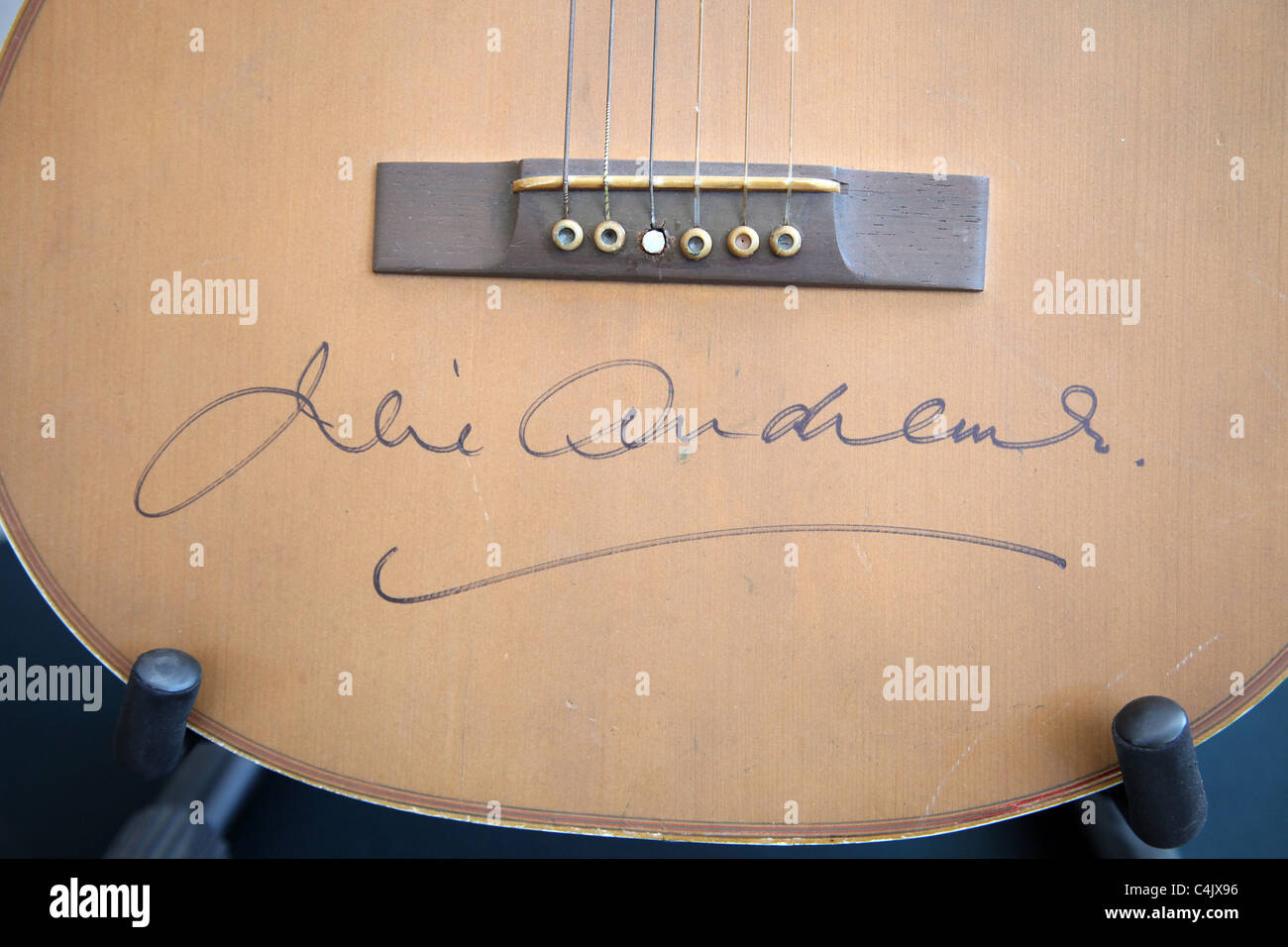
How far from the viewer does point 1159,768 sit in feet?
1.87

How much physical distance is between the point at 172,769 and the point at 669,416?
493 mm

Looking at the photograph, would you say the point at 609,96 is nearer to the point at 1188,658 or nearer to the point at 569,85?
the point at 569,85

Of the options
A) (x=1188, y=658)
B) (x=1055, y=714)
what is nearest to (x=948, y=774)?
(x=1055, y=714)

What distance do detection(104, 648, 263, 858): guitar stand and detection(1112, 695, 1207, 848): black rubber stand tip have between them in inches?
26.5

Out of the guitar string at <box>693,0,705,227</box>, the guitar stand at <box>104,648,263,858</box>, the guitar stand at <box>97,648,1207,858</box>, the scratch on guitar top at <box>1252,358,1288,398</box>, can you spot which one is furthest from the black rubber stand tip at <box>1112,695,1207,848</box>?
the guitar stand at <box>104,648,263,858</box>

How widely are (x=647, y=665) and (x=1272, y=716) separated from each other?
836mm

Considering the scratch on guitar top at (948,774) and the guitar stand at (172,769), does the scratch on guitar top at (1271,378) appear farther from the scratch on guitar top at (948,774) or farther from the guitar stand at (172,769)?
the guitar stand at (172,769)

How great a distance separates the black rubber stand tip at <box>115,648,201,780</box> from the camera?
584 mm

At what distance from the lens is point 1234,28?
61 centimetres
